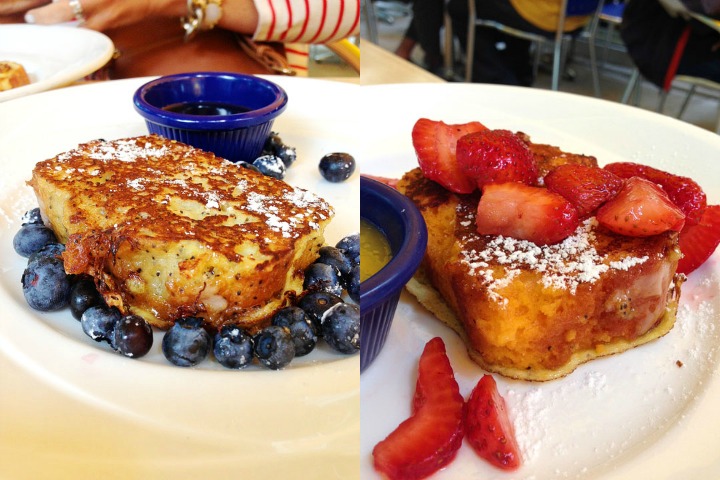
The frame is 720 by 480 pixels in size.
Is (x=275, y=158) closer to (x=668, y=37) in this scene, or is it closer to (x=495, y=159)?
(x=495, y=159)

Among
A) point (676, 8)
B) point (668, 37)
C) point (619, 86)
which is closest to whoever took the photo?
point (676, 8)

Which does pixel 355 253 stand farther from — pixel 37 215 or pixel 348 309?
pixel 37 215

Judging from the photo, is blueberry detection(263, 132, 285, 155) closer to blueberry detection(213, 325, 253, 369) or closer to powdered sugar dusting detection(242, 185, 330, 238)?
powdered sugar dusting detection(242, 185, 330, 238)

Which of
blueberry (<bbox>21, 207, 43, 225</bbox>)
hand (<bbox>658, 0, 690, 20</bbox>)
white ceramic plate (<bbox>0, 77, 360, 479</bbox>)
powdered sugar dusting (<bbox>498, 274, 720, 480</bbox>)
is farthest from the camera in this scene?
hand (<bbox>658, 0, 690, 20</bbox>)

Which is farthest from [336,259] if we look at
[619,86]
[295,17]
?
[619,86]

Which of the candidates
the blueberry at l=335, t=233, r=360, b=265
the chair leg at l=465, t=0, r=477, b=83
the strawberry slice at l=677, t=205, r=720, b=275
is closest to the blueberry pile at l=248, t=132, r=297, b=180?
the blueberry at l=335, t=233, r=360, b=265

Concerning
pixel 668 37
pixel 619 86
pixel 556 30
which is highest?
pixel 668 37

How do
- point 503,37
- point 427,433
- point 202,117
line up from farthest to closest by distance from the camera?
point 503,37 → point 202,117 → point 427,433
